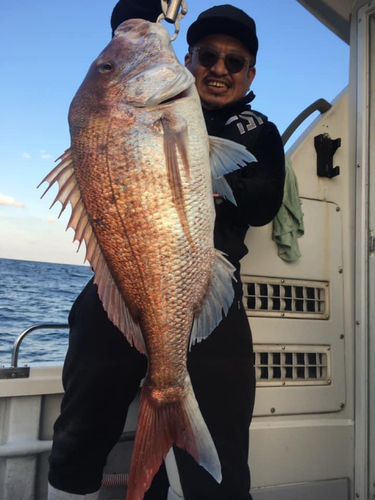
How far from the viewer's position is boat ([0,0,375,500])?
8.73 ft

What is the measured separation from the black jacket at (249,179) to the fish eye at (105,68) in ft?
2.06

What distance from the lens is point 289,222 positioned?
2898mm

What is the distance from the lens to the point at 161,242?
149cm

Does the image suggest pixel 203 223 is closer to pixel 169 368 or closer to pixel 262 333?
pixel 169 368

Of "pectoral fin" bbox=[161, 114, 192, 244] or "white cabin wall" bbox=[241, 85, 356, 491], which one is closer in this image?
"pectoral fin" bbox=[161, 114, 192, 244]

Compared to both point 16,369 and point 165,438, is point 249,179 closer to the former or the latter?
point 165,438

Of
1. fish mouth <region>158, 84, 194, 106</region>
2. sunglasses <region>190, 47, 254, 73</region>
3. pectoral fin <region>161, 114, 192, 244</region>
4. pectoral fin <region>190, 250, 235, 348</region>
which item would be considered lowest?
pectoral fin <region>190, 250, 235, 348</region>

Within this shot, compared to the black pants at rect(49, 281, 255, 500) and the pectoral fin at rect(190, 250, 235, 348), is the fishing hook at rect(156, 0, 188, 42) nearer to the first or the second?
the pectoral fin at rect(190, 250, 235, 348)

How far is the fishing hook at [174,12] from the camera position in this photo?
1.61 meters

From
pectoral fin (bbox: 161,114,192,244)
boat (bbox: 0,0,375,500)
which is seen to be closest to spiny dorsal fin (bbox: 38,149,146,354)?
pectoral fin (bbox: 161,114,192,244)

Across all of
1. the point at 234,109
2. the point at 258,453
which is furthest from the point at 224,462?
the point at 234,109

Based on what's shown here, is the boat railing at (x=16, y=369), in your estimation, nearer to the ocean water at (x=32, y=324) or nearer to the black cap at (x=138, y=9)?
the black cap at (x=138, y=9)

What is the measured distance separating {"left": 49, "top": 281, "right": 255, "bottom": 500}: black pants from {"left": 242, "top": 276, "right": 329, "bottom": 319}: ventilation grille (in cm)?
84

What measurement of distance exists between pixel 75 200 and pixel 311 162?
2133 millimetres
